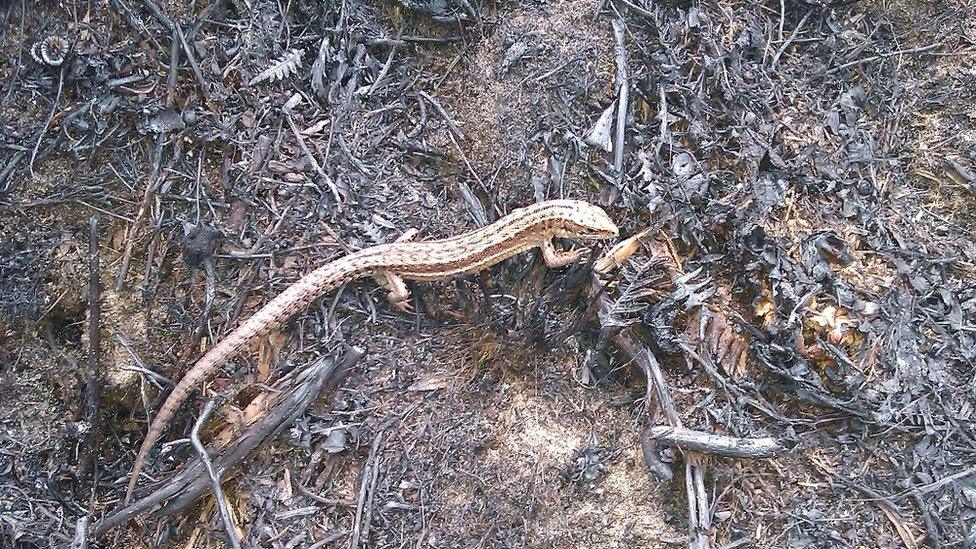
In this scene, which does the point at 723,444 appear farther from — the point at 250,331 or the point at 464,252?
the point at 250,331

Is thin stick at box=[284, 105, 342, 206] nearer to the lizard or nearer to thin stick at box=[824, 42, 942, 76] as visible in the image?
the lizard

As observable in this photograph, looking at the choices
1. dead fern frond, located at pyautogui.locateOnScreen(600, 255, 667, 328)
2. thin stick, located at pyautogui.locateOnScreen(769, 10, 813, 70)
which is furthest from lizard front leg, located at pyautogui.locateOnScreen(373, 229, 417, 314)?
thin stick, located at pyautogui.locateOnScreen(769, 10, 813, 70)

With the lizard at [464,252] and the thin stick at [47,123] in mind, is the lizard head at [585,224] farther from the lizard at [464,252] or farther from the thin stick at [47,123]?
the thin stick at [47,123]

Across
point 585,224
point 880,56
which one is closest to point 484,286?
point 585,224

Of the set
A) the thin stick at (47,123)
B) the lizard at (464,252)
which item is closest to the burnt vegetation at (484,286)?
the thin stick at (47,123)

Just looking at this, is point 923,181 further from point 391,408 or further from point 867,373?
point 391,408

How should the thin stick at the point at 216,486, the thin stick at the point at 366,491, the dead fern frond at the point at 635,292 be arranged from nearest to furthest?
the thin stick at the point at 216,486, the thin stick at the point at 366,491, the dead fern frond at the point at 635,292

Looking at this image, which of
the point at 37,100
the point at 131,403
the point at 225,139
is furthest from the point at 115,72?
the point at 131,403
